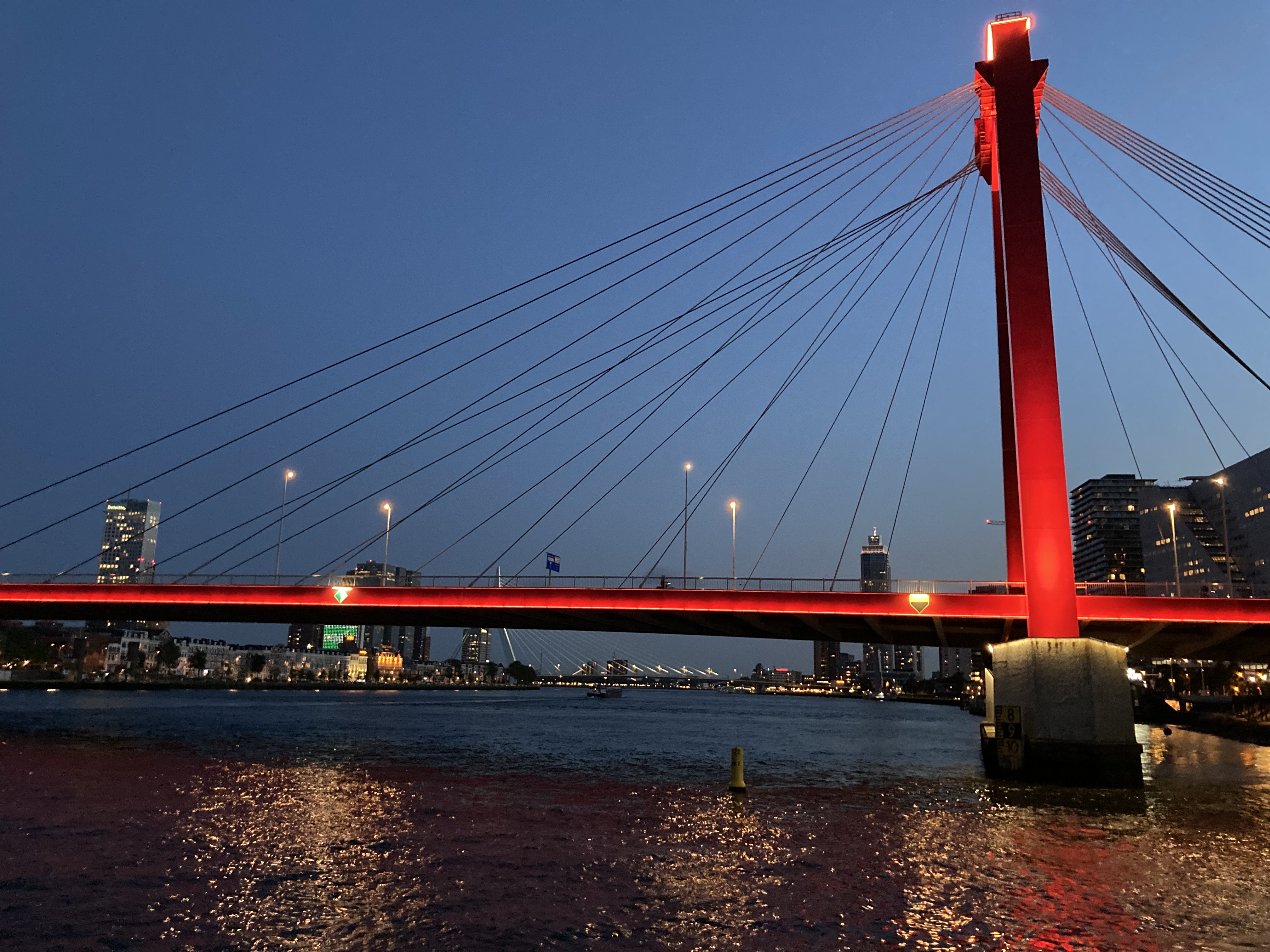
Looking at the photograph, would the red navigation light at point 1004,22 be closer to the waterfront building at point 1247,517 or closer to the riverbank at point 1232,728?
the riverbank at point 1232,728

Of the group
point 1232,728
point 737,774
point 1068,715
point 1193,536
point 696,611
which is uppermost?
point 1193,536

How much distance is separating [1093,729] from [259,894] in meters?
27.3

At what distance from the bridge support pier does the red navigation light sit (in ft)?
81.2

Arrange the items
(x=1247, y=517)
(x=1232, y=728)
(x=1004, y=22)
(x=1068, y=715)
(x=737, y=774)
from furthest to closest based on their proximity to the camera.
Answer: (x=1247, y=517) < (x=1232, y=728) < (x=1004, y=22) < (x=1068, y=715) < (x=737, y=774)

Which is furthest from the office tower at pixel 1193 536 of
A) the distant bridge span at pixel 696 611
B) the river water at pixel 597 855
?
the river water at pixel 597 855

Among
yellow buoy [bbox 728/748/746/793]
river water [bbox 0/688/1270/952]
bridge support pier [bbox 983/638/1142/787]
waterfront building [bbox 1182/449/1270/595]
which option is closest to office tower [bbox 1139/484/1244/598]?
waterfront building [bbox 1182/449/1270/595]

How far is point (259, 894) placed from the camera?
50.0 feet

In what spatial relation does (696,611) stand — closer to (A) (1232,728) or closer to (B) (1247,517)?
(A) (1232,728)

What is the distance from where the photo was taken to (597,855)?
19.3 meters

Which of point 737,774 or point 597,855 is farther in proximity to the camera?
point 737,774

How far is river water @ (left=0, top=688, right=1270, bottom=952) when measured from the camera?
13.6 m

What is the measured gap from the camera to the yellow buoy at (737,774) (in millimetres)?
31031

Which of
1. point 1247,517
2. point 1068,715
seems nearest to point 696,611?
point 1068,715

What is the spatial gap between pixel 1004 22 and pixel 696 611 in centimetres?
2834
